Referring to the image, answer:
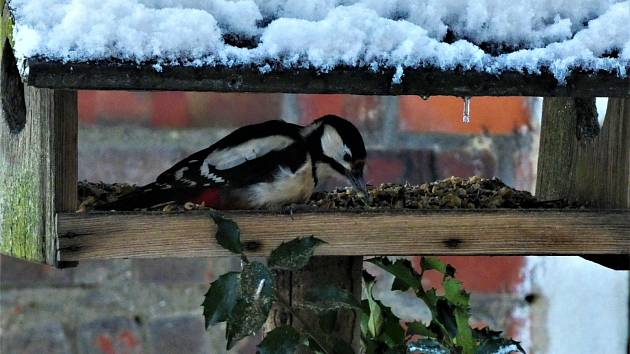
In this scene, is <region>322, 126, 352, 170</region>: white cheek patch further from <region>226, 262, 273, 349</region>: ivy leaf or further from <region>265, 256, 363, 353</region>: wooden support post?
<region>226, 262, 273, 349</region>: ivy leaf

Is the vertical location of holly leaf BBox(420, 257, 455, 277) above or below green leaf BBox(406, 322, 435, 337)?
above

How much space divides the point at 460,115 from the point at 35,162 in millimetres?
1089

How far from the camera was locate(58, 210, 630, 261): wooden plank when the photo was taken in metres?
1.48

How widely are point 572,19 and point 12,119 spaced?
2.38 ft

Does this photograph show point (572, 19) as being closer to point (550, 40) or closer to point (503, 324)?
point (550, 40)

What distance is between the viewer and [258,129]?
5.70ft

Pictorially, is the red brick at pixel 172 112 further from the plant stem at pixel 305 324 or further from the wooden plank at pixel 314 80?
the wooden plank at pixel 314 80

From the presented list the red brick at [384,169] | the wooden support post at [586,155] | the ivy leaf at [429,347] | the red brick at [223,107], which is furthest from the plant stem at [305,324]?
the red brick at [223,107]

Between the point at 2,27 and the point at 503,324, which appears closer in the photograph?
the point at 2,27

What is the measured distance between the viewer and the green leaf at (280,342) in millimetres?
1482

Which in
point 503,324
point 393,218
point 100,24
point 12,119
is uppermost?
point 100,24

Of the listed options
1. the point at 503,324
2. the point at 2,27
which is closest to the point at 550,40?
the point at 2,27

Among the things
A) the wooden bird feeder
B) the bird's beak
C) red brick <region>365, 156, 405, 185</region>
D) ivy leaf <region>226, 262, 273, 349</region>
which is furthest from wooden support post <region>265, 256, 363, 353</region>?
red brick <region>365, 156, 405, 185</region>

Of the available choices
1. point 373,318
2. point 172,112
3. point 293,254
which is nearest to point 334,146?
point 373,318
